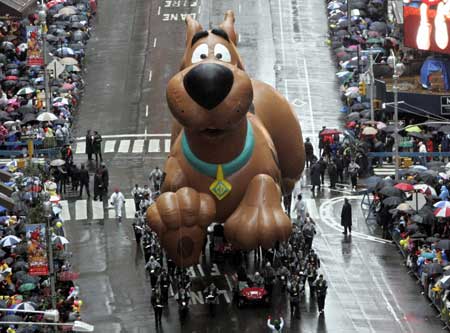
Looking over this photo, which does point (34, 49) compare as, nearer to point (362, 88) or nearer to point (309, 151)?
point (309, 151)

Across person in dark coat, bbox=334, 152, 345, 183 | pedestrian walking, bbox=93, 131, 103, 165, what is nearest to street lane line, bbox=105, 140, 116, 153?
pedestrian walking, bbox=93, 131, 103, 165

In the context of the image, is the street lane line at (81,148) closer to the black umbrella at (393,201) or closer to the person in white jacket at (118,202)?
the person in white jacket at (118,202)

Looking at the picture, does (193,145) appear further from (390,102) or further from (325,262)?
(390,102)

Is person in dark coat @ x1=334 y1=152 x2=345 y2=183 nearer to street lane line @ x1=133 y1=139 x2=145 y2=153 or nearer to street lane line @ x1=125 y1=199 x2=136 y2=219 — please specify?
street lane line @ x1=125 y1=199 x2=136 y2=219

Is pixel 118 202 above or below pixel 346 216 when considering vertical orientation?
above

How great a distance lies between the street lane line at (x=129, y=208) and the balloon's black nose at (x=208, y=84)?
14.5m

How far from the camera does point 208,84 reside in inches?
1992

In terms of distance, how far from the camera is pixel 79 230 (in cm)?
6328

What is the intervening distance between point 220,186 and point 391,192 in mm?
10399

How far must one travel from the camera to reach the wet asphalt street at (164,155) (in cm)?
5331

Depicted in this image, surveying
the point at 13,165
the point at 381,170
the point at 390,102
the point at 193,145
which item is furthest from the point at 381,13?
the point at 193,145

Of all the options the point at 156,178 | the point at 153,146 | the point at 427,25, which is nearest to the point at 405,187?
the point at 156,178

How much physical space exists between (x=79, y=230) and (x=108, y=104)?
1714 cm

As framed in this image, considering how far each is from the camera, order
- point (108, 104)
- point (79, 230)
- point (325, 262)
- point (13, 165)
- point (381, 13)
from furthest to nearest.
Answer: point (381, 13)
point (108, 104)
point (13, 165)
point (79, 230)
point (325, 262)
